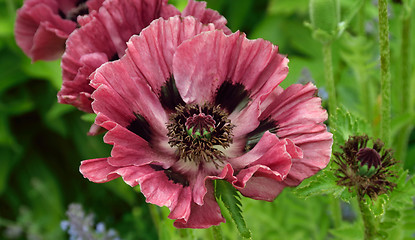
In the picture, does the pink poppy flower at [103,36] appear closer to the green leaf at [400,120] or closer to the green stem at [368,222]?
the green stem at [368,222]

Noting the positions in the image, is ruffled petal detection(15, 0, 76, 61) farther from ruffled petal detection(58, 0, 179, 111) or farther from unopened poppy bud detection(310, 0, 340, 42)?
unopened poppy bud detection(310, 0, 340, 42)

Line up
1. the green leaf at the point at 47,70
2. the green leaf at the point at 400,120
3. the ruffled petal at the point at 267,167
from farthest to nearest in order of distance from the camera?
the green leaf at the point at 47,70 < the green leaf at the point at 400,120 < the ruffled petal at the point at 267,167

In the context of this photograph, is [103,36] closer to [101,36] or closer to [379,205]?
[101,36]

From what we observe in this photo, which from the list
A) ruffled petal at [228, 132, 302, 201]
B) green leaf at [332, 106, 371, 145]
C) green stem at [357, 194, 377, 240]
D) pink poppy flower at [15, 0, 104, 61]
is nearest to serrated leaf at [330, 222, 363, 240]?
green stem at [357, 194, 377, 240]

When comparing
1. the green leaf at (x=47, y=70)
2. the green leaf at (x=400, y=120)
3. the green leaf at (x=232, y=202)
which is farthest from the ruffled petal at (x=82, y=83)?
the green leaf at (x=47, y=70)

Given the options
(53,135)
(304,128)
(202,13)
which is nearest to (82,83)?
(202,13)

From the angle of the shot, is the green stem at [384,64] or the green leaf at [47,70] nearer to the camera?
the green stem at [384,64]
